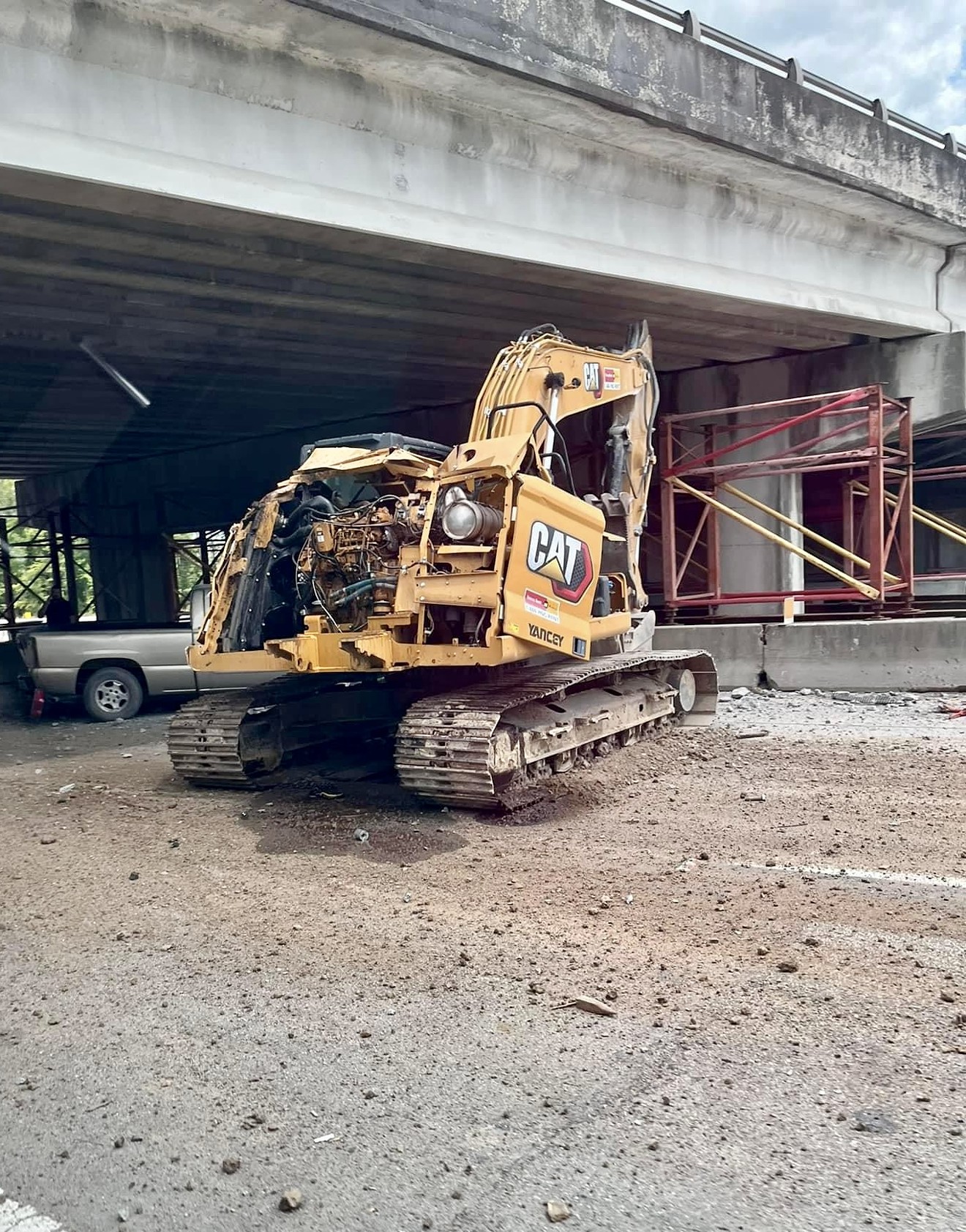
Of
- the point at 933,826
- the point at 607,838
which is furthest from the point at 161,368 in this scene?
the point at 933,826

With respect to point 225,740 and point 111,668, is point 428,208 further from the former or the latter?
point 111,668

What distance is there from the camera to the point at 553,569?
7.82m

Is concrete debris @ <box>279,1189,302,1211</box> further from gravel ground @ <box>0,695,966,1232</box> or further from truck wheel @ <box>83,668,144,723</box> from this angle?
truck wheel @ <box>83,668,144,723</box>

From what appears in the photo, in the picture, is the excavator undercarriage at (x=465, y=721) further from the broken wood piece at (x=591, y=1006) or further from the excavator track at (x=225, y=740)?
the broken wood piece at (x=591, y=1006)

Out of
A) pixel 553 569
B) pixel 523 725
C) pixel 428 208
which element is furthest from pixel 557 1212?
pixel 428 208

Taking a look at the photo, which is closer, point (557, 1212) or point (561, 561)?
point (557, 1212)

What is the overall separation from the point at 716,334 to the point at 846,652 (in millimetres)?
5193

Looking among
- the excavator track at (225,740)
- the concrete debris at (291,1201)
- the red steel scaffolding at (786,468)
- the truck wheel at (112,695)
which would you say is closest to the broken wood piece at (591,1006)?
the concrete debris at (291,1201)

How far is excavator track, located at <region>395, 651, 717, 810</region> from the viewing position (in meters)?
7.04

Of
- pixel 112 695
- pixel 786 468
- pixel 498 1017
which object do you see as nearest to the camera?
pixel 498 1017

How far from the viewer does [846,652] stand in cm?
1234

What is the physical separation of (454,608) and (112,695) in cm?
767

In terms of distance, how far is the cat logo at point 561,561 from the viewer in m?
7.60

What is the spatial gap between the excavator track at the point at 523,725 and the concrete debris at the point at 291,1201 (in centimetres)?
399
